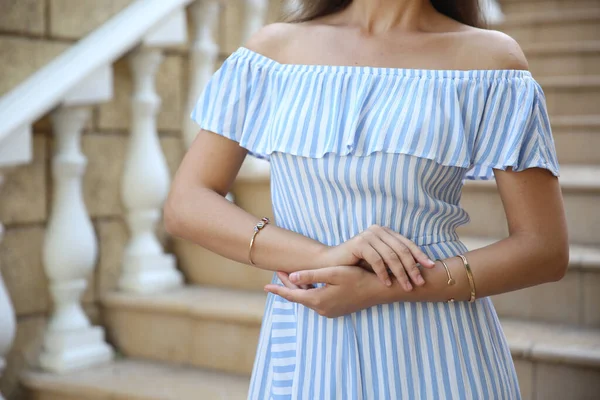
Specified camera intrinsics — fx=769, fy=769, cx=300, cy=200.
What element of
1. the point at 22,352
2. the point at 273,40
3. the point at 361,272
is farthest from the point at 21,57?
the point at 361,272

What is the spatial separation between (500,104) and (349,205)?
0.31 m

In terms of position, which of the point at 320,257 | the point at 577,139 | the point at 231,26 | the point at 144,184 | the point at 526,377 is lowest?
the point at 526,377

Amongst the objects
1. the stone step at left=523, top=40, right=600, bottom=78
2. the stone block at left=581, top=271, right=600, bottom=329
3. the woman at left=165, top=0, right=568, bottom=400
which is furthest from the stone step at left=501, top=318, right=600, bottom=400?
the stone step at left=523, top=40, right=600, bottom=78

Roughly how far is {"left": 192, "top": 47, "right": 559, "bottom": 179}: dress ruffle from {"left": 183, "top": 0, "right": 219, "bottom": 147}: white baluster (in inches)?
62.1

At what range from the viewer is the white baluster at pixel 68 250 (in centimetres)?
238

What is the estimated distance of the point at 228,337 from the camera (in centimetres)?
244

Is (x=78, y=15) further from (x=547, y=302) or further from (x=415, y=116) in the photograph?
(x=547, y=302)

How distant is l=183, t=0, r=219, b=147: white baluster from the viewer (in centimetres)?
289

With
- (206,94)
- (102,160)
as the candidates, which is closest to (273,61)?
(206,94)

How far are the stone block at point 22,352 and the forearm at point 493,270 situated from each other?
157 cm

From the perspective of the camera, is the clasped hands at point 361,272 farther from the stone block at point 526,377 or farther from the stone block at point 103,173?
the stone block at point 103,173

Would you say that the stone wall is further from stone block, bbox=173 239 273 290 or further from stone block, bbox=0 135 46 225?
stone block, bbox=173 239 273 290

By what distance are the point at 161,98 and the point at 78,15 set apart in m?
0.50

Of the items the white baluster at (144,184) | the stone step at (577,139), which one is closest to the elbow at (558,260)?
the white baluster at (144,184)
